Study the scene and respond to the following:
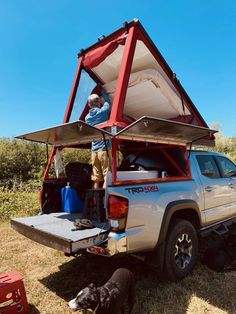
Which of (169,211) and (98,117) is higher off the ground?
(98,117)

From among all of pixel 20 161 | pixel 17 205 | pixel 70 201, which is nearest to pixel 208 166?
pixel 70 201

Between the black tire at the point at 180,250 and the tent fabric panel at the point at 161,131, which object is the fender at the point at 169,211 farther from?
the tent fabric panel at the point at 161,131

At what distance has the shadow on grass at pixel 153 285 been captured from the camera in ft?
10.4

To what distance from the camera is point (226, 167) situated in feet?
17.9

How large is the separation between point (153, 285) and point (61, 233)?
152 centimetres

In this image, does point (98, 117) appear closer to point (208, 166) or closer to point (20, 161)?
point (208, 166)

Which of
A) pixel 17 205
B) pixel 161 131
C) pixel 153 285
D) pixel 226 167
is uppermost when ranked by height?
pixel 161 131

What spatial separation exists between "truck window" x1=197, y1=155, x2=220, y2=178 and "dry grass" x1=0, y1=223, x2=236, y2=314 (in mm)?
1601

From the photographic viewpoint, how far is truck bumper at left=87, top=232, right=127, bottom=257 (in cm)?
294

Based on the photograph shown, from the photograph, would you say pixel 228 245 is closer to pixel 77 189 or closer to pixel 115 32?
pixel 77 189

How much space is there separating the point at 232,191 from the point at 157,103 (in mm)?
2418

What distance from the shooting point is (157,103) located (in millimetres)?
5715

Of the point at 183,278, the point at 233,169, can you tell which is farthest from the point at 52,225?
the point at 233,169

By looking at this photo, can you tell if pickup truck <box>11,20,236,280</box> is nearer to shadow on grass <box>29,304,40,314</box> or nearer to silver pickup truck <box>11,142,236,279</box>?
silver pickup truck <box>11,142,236,279</box>
